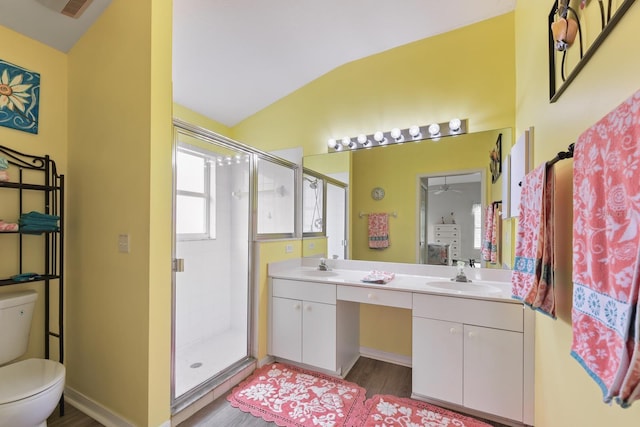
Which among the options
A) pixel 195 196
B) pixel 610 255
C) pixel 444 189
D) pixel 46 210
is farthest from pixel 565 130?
pixel 46 210

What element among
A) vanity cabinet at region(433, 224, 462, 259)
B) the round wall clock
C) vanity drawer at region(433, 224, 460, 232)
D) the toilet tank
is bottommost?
the toilet tank

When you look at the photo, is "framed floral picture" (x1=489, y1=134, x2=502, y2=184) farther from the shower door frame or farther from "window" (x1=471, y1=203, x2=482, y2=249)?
the shower door frame

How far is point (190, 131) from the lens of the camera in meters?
1.93

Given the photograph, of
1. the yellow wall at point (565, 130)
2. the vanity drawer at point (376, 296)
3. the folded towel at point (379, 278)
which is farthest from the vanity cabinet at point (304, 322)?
the yellow wall at point (565, 130)

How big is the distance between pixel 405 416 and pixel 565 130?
182 centimetres

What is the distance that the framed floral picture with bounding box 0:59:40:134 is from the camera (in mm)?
1736

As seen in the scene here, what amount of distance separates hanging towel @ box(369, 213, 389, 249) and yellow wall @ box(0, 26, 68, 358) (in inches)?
96.1

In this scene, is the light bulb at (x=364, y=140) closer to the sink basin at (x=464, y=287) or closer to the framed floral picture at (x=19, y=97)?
the sink basin at (x=464, y=287)

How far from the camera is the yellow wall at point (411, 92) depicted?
2.16 m

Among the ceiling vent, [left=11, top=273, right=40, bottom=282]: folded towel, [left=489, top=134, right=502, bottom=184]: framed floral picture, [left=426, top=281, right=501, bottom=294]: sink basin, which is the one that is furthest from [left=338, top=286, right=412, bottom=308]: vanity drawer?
the ceiling vent

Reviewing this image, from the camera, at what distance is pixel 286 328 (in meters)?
2.41

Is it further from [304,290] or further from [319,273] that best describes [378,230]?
[304,290]

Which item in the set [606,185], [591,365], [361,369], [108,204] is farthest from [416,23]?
[361,369]

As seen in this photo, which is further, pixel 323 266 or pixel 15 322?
pixel 323 266
